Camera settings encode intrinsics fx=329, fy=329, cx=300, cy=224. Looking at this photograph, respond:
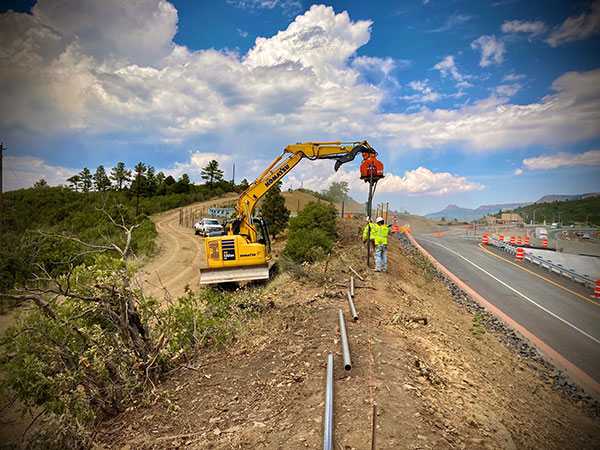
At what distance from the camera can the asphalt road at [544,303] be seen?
358 inches

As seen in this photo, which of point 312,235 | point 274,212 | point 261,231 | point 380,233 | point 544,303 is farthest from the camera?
point 274,212

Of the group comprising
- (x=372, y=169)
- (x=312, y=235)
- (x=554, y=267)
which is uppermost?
(x=372, y=169)

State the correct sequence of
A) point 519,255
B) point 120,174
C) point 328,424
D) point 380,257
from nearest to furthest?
point 328,424 < point 380,257 < point 519,255 < point 120,174

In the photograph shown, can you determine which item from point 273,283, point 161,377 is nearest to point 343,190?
point 273,283

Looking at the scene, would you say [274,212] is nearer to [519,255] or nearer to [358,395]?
[519,255]

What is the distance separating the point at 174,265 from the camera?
67.8ft

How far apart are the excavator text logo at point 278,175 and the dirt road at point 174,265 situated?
18.9 ft

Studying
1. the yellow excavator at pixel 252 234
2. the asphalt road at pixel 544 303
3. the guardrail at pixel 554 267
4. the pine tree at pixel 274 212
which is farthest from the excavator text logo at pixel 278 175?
the pine tree at pixel 274 212

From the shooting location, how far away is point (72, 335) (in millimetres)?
5781

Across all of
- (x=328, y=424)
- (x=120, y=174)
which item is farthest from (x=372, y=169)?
(x=120, y=174)

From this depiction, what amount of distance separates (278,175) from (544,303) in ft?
38.0

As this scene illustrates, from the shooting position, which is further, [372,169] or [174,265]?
[174,265]

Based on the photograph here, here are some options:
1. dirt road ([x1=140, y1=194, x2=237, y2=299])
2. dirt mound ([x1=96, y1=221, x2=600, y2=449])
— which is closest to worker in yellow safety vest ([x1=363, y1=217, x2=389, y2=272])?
dirt mound ([x1=96, y1=221, x2=600, y2=449])

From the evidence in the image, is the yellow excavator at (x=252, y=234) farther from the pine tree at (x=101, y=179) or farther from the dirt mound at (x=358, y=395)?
the pine tree at (x=101, y=179)
